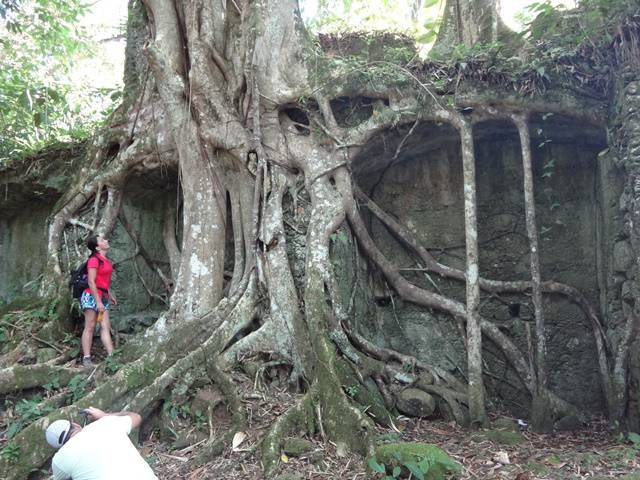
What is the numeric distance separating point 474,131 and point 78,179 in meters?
4.84

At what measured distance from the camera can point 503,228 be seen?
7016 millimetres

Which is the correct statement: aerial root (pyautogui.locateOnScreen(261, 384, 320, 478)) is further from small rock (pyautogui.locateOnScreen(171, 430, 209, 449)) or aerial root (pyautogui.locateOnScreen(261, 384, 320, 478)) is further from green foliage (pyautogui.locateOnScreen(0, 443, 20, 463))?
green foliage (pyautogui.locateOnScreen(0, 443, 20, 463))

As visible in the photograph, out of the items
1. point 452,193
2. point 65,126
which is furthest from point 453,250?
point 65,126

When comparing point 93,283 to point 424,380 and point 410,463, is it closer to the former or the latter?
point 424,380

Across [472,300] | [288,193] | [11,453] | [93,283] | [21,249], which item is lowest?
[11,453]

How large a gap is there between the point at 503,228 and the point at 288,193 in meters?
2.62

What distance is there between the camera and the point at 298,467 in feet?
13.5

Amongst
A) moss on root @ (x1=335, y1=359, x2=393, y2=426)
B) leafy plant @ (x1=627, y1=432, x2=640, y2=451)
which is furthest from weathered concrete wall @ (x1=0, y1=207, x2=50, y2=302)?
leafy plant @ (x1=627, y1=432, x2=640, y2=451)

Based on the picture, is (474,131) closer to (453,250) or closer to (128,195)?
(453,250)

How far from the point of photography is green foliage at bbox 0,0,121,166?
824 cm

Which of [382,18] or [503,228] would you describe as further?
[382,18]

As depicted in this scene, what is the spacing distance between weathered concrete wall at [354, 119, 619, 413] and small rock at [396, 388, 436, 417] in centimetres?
116

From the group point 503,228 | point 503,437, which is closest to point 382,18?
point 503,228

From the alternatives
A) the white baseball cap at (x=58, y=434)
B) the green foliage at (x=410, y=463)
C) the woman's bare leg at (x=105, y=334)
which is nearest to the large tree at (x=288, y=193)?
the woman's bare leg at (x=105, y=334)
